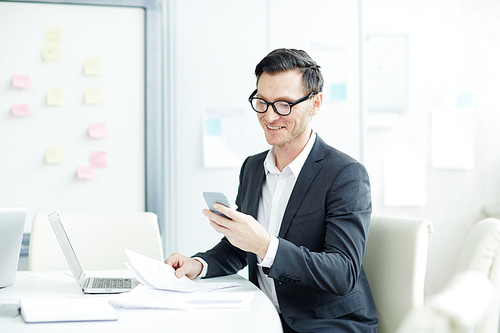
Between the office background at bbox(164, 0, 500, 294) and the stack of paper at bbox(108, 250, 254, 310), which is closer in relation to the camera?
the stack of paper at bbox(108, 250, 254, 310)

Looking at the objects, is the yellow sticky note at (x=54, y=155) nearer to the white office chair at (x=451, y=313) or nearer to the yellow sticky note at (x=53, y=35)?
the yellow sticky note at (x=53, y=35)

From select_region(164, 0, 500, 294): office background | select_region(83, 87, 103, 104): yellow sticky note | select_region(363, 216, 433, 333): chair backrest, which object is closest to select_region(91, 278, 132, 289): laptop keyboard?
select_region(363, 216, 433, 333): chair backrest

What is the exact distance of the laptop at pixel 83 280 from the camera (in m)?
1.17

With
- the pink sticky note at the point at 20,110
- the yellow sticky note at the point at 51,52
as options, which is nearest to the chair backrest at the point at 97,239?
the pink sticky note at the point at 20,110

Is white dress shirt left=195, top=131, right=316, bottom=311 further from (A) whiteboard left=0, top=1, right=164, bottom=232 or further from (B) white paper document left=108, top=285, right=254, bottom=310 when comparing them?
(A) whiteboard left=0, top=1, right=164, bottom=232

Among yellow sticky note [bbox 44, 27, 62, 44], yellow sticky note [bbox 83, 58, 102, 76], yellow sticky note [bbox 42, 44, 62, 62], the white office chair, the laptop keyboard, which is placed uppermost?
yellow sticky note [bbox 44, 27, 62, 44]

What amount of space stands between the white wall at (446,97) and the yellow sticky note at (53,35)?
77.0 inches

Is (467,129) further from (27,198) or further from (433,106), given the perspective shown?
(27,198)

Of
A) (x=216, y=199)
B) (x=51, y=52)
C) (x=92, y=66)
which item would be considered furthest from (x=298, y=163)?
(x=51, y=52)

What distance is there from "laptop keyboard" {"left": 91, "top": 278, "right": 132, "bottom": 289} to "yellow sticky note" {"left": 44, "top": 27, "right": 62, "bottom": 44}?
66.7 inches

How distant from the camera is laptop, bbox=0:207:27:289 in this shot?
126 cm

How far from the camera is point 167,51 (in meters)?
2.48

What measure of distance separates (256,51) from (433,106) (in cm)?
145

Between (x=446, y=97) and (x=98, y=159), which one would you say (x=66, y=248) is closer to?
(x=98, y=159)
